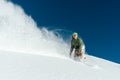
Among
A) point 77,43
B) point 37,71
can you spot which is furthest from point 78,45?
point 37,71

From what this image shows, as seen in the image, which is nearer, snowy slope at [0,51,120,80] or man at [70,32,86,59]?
snowy slope at [0,51,120,80]

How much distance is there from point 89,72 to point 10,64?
3.42 m

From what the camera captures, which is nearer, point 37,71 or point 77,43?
point 37,71

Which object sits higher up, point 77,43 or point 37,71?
point 77,43

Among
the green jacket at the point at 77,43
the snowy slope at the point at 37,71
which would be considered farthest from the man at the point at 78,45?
the snowy slope at the point at 37,71

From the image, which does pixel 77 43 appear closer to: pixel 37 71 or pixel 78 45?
pixel 78 45

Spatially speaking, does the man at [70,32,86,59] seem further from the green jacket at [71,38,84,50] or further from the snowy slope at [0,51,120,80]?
the snowy slope at [0,51,120,80]

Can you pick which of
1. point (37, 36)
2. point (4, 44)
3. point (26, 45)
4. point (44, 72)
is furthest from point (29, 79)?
point (37, 36)

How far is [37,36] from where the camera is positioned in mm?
25062

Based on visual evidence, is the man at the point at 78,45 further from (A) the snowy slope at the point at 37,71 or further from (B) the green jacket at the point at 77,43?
(A) the snowy slope at the point at 37,71

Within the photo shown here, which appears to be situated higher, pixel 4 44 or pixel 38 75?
pixel 4 44

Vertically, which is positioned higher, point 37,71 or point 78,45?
point 78,45

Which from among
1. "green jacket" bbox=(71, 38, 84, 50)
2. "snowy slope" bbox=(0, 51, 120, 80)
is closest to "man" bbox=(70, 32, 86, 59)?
"green jacket" bbox=(71, 38, 84, 50)

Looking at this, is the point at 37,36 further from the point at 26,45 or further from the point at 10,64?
the point at 10,64
